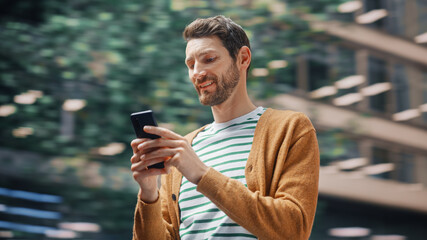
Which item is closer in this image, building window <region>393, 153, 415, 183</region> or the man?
the man

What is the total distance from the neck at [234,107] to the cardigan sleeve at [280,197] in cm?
26

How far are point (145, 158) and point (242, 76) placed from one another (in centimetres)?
51

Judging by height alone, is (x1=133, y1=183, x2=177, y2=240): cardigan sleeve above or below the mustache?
below

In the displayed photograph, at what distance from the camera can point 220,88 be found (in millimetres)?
1713

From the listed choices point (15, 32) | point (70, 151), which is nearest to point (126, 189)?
point (70, 151)

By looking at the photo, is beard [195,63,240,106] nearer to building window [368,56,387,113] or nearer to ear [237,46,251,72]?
ear [237,46,251,72]

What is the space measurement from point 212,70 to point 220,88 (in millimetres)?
65

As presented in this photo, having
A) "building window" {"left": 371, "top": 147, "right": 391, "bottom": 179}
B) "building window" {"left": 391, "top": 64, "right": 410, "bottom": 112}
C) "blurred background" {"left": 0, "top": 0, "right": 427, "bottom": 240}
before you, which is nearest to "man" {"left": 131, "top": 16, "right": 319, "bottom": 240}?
"blurred background" {"left": 0, "top": 0, "right": 427, "bottom": 240}

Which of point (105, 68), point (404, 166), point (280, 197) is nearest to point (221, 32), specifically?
point (280, 197)

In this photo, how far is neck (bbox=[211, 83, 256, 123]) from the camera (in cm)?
180

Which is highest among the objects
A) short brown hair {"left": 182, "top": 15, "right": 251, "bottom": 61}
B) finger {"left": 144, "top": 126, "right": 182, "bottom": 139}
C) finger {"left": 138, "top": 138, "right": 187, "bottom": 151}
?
short brown hair {"left": 182, "top": 15, "right": 251, "bottom": 61}

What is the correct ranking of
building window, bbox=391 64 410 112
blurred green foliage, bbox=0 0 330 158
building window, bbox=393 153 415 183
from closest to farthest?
blurred green foliage, bbox=0 0 330 158 → building window, bbox=393 153 415 183 → building window, bbox=391 64 410 112

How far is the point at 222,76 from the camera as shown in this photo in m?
1.71

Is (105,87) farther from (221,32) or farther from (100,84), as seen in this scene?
(221,32)
